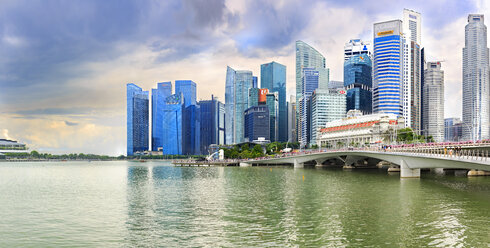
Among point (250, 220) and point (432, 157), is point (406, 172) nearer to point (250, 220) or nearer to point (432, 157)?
point (432, 157)

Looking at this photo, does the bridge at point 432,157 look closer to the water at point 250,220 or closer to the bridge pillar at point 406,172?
the bridge pillar at point 406,172

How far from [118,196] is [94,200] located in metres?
4.54

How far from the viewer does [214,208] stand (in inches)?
1618

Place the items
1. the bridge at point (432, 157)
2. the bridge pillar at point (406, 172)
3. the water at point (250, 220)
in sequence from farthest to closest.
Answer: the bridge pillar at point (406, 172)
the bridge at point (432, 157)
the water at point (250, 220)

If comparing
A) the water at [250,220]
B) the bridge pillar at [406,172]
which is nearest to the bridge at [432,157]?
the bridge pillar at [406,172]

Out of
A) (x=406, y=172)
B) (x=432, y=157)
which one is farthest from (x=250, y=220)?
(x=406, y=172)

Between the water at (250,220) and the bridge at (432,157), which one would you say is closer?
the water at (250,220)

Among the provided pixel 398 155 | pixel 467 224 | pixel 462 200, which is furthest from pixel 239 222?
pixel 398 155

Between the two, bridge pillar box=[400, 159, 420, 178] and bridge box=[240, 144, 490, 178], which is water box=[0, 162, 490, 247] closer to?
bridge box=[240, 144, 490, 178]

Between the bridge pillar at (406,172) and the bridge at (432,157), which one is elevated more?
the bridge at (432,157)

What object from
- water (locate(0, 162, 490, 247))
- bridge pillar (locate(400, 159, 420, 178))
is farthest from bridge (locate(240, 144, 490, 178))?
water (locate(0, 162, 490, 247))

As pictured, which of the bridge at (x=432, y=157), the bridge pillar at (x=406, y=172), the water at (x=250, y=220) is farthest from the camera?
the bridge pillar at (x=406, y=172)

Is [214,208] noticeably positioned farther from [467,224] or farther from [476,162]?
[476,162]

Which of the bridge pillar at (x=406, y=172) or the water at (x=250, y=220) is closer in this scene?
the water at (x=250, y=220)
